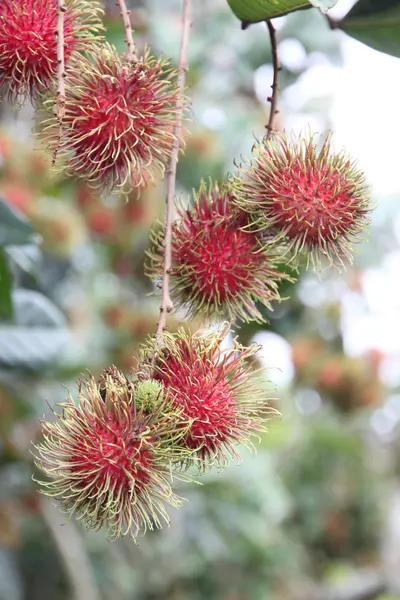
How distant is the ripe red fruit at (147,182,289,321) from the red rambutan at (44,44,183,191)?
0.35 feet

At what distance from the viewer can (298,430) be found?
15.1ft

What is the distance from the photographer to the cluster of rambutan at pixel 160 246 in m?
0.88

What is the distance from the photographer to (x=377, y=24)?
116 cm

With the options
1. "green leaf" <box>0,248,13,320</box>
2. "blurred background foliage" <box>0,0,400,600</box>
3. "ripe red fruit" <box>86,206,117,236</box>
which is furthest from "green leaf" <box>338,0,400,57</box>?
"ripe red fruit" <box>86,206,117,236</box>

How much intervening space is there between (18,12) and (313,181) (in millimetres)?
420

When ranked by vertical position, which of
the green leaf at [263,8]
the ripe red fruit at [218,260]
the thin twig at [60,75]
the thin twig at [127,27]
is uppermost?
the green leaf at [263,8]

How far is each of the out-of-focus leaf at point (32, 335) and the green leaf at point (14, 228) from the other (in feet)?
1.27

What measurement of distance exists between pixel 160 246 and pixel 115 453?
328mm

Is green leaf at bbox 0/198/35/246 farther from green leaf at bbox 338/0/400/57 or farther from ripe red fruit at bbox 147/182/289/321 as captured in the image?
green leaf at bbox 338/0/400/57

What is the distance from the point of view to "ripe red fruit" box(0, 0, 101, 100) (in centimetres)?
96

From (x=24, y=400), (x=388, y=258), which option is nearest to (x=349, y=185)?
(x=24, y=400)

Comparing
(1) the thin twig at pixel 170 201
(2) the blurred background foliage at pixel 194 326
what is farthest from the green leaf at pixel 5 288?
(1) the thin twig at pixel 170 201

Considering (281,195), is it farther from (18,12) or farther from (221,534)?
(221,534)

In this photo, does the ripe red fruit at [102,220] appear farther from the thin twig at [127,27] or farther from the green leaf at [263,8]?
the thin twig at [127,27]
